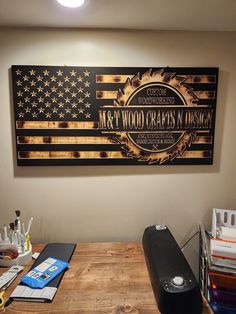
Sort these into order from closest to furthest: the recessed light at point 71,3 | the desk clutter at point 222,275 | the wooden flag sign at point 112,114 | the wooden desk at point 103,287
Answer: the wooden desk at point 103,287
the recessed light at point 71,3
the desk clutter at point 222,275
the wooden flag sign at point 112,114

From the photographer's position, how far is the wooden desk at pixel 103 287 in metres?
1.05

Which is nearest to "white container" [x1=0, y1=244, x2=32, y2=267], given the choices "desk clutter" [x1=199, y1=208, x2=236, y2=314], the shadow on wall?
the shadow on wall

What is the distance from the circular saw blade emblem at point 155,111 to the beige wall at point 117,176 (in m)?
0.10

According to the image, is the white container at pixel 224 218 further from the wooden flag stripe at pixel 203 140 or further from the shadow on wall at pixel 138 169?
the wooden flag stripe at pixel 203 140

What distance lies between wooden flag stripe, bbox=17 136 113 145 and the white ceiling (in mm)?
723

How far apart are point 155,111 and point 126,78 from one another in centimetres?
30

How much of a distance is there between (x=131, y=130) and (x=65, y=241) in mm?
959

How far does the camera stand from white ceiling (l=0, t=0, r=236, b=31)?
4.04 feet

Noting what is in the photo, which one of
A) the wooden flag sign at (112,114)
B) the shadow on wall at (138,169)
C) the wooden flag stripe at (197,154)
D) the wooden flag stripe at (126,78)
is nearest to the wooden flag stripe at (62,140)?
the wooden flag sign at (112,114)

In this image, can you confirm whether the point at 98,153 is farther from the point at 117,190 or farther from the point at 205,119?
the point at 205,119

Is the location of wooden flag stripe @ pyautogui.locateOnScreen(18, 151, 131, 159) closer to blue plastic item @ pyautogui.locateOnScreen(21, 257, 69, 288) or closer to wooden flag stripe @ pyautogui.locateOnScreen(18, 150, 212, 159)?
wooden flag stripe @ pyautogui.locateOnScreen(18, 150, 212, 159)

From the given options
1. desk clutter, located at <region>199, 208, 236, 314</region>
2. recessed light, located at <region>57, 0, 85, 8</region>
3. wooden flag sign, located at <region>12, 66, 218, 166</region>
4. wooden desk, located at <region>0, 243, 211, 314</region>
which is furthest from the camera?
wooden flag sign, located at <region>12, 66, 218, 166</region>

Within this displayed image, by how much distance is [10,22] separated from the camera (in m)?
1.47

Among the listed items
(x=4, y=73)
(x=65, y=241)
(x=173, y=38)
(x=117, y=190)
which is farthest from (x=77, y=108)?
(x=65, y=241)
